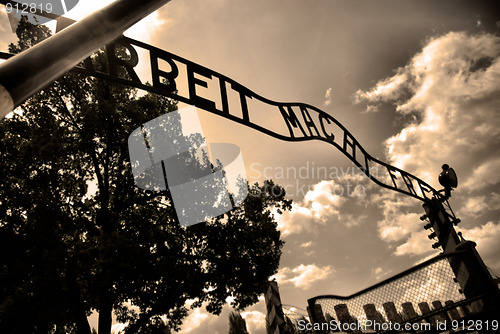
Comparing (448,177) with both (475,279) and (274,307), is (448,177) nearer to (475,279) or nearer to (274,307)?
(475,279)

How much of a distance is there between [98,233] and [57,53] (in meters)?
11.5

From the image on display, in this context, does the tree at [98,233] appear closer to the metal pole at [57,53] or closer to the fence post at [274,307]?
the fence post at [274,307]

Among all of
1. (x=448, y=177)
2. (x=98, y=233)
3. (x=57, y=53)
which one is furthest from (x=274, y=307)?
(x=98, y=233)

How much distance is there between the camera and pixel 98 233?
10.6m

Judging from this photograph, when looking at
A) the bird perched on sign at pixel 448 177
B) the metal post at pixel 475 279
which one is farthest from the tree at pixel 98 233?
the metal post at pixel 475 279

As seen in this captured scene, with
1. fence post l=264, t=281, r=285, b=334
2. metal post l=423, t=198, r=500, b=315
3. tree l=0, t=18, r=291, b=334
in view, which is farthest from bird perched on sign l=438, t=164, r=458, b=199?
tree l=0, t=18, r=291, b=334

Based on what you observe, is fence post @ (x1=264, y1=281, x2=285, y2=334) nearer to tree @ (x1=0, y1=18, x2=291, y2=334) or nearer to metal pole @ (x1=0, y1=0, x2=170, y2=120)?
tree @ (x1=0, y1=18, x2=291, y2=334)

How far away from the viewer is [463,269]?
4551 mm

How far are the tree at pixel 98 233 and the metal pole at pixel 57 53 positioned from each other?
8.72 m

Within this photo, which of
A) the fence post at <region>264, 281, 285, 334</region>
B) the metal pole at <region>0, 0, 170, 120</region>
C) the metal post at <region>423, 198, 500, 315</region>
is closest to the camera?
the metal pole at <region>0, 0, 170, 120</region>

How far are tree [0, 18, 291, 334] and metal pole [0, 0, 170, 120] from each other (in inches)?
343

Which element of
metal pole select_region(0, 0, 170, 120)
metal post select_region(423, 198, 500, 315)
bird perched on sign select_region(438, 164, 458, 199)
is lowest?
metal post select_region(423, 198, 500, 315)

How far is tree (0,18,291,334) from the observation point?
8414 mm

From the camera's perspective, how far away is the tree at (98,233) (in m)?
8.41
